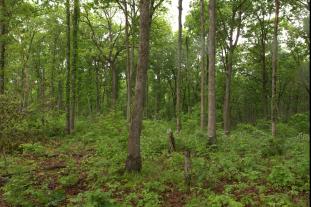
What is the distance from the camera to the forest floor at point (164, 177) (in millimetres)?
7734

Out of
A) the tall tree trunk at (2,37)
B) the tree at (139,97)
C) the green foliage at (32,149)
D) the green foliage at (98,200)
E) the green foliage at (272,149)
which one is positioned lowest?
the green foliage at (98,200)

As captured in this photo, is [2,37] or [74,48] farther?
[74,48]

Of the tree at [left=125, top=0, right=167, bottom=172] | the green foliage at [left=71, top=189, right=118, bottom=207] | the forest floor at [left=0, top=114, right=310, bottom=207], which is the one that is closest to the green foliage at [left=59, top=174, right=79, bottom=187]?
the forest floor at [left=0, top=114, right=310, bottom=207]

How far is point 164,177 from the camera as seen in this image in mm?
9227

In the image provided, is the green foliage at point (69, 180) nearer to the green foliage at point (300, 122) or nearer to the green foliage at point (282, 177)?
the green foliage at point (282, 177)

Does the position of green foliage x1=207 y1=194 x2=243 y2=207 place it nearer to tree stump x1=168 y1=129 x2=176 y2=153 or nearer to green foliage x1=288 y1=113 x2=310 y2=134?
tree stump x1=168 y1=129 x2=176 y2=153

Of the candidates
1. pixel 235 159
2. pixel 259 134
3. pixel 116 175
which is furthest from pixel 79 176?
pixel 259 134

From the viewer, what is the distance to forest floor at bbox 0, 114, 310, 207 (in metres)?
7.73

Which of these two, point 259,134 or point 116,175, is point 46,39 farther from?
point 116,175

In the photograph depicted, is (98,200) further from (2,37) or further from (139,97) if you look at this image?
(2,37)

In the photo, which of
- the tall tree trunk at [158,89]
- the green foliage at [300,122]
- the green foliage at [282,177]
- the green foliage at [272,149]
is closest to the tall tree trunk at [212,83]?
the green foliage at [272,149]

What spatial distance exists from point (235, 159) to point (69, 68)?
43.1 feet

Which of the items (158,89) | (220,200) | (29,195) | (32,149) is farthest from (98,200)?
(158,89)

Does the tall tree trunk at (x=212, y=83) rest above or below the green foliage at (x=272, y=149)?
above
